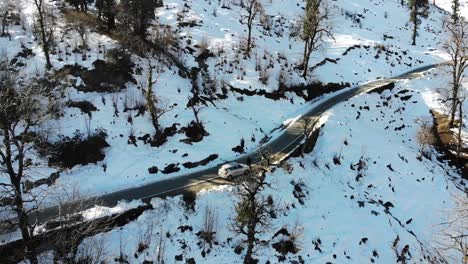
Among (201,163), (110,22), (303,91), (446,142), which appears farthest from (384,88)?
(110,22)

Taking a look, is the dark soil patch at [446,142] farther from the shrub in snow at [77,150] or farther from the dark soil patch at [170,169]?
the shrub in snow at [77,150]

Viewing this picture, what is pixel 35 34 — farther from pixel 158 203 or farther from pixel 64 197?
pixel 158 203

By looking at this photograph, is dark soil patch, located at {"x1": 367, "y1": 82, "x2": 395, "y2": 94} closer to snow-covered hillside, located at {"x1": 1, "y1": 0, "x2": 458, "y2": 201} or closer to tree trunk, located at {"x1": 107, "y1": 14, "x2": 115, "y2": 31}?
snow-covered hillside, located at {"x1": 1, "y1": 0, "x2": 458, "y2": 201}

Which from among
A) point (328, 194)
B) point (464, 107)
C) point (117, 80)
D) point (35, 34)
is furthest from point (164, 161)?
point (464, 107)

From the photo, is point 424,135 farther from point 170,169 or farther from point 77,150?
point 77,150

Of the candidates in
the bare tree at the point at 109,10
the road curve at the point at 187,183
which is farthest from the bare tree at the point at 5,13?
the road curve at the point at 187,183

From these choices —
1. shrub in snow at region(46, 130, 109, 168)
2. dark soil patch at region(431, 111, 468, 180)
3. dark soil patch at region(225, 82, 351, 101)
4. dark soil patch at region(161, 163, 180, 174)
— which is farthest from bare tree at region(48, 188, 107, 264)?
dark soil patch at region(431, 111, 468, 180)
